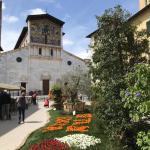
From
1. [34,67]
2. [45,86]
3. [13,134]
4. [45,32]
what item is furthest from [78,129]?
[45,32]

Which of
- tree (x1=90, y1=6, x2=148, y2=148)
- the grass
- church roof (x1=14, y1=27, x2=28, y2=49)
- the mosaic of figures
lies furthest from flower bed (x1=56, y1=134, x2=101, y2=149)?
church roof (x1=14, y1=27, x2=28, y2=49)

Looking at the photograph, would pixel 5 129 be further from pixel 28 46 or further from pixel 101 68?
pixel 28 46

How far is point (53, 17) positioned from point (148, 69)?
6133cm

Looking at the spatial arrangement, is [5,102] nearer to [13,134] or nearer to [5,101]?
[5,101]

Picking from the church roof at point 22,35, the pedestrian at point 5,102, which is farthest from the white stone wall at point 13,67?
the pedestrian at point 5,102

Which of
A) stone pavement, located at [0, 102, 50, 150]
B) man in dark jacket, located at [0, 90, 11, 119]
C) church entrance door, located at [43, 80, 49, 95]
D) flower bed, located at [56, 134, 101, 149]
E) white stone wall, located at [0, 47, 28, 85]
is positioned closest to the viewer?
flower bed, located at [56, 134, 101, 149]

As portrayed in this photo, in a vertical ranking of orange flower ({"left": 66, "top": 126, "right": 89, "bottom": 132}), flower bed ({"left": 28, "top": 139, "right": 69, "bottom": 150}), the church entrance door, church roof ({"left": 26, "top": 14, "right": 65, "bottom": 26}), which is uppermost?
church roof ({"left": 26, "top": 14, "right": 65, "bottom": 26})

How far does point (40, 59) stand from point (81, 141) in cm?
5371

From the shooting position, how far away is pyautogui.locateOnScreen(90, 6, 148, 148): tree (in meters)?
13.6

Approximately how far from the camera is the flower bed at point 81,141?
11886mm

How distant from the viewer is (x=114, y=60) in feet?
45.0

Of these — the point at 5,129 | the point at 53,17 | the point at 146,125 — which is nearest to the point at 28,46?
the point at 53,17

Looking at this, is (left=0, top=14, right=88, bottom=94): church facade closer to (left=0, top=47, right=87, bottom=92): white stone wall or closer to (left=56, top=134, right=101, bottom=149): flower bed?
(left=0, top=47, right=87, bottom=92): white stone wall

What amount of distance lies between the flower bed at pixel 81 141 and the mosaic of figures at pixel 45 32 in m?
53.5
